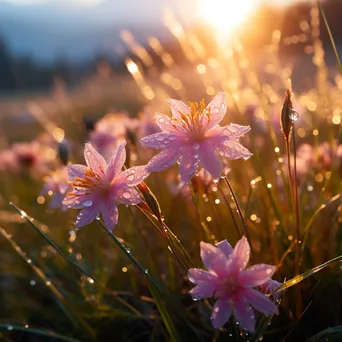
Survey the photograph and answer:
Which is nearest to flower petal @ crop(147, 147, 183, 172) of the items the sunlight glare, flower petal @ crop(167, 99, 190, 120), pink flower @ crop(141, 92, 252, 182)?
pink flower @ crop(141, 92, 252, 182)

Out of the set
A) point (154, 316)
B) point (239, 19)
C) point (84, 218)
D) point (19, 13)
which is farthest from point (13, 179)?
point (19, 13)

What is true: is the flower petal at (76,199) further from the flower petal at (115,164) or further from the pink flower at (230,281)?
the pink flower at (230,281)

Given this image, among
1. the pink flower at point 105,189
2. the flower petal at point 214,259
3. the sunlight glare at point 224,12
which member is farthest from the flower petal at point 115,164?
the sunlight glare at point 224,12

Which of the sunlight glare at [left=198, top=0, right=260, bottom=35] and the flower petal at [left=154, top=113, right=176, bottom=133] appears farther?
the sunlight glare at [left=198, top=0, right=260, bottom=35]

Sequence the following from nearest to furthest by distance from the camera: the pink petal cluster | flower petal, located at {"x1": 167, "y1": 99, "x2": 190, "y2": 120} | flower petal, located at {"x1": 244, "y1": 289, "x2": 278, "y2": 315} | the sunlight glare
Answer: flower petal, located at {"x1": 244, "y1": 289, "x2": 278, "y2": 315} → flower petal, located at {"x1": 167, "y1": 99, "x2": 190, "y2": 120} → the sunlight glare → the pink petal cluster

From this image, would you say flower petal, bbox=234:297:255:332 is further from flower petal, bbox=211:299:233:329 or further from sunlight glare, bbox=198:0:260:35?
sunlight glare, bbox=198:0:260:35

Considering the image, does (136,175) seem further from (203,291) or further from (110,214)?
(203,291)
